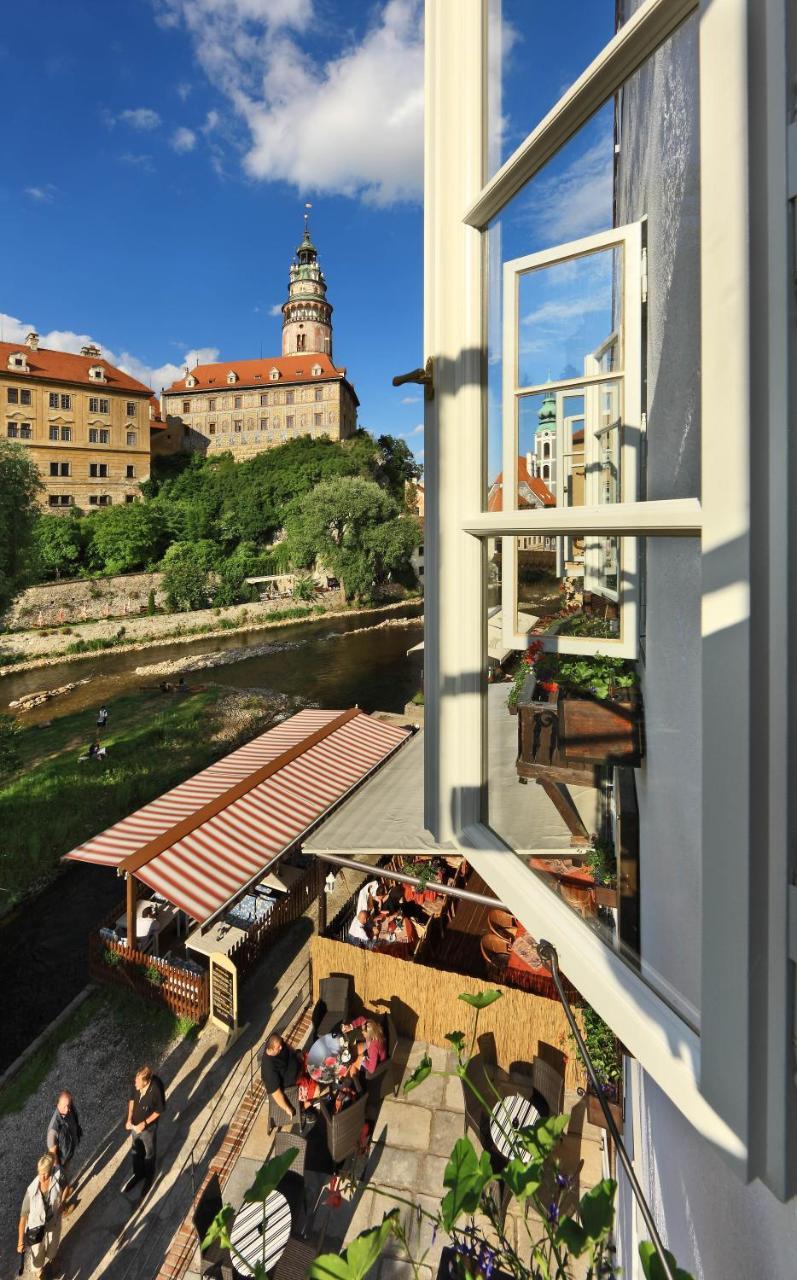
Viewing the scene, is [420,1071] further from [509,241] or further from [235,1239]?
[235,1239]

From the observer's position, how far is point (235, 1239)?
11.8 ft

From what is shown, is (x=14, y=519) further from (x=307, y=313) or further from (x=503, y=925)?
(x=307, y=313)

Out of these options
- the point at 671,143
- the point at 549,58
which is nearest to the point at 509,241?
the point at 549,58

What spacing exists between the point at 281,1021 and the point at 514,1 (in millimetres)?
6899

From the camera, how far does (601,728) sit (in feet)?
4.55

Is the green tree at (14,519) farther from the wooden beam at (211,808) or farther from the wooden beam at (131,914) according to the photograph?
the wooden beam at (131,914)

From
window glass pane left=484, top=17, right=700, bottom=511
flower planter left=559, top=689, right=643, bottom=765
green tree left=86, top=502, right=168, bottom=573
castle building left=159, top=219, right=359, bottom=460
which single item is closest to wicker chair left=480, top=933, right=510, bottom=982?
flower planter left=559, top=689, right=643, bottom=765

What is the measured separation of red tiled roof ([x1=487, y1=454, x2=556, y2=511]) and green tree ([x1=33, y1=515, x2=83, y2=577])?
35876 mm

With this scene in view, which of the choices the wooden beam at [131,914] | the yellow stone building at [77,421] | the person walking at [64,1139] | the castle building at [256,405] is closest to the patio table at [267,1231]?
the person walking at [64,1139]

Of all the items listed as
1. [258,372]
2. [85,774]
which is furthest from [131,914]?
[258,372]

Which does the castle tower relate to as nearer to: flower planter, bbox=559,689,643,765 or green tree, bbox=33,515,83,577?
green tree, bbox=33,515,83,577

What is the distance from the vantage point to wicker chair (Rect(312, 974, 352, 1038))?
5.24 metres

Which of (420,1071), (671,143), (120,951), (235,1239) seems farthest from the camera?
(120,951)

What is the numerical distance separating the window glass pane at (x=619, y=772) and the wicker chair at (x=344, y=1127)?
3.96 m
